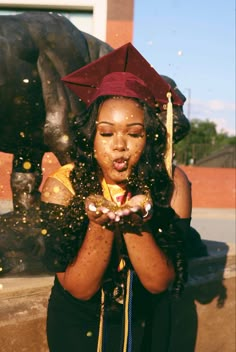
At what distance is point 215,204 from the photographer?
14398 mm

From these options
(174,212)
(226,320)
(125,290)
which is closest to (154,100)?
(174,212)

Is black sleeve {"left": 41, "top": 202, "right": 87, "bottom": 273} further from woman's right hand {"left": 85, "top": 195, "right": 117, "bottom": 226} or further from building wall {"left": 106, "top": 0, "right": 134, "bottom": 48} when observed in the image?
building wall {"left": 106, "top": 0, "right": 134, "bottom": 48}

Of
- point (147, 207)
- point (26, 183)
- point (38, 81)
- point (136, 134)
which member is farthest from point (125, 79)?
point (26, 183)

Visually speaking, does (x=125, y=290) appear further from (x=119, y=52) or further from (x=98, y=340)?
(x=119, y=52)

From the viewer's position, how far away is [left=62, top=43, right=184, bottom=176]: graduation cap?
1.36 metres

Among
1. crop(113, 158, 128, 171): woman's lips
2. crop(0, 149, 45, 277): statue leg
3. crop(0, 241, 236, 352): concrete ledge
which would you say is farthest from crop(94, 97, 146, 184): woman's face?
crop(0, 149, 45, 277): statue leg

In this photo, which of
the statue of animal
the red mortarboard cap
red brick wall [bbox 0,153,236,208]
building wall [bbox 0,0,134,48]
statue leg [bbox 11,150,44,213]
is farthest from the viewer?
red brick wall [bbox 0,153,236,208]

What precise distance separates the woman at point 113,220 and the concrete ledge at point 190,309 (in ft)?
0.92

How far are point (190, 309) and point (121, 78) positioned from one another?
1397 millimetres

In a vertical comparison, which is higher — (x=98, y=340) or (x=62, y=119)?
(x=62, y=119)

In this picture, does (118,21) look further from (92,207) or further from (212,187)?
(92,207)

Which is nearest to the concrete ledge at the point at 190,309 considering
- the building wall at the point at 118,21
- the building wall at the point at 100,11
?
the building wall at the point at 100,11

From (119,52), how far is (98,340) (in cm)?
76

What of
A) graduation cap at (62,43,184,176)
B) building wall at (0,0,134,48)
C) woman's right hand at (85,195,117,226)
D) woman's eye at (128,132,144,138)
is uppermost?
building wall at (0,0,134,48)
